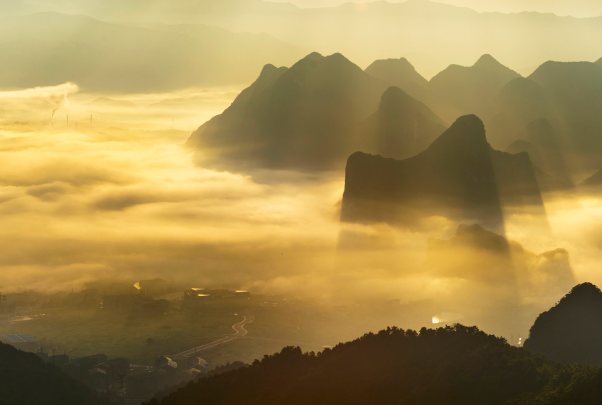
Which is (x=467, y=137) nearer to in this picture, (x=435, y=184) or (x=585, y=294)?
(x=435, y=184)

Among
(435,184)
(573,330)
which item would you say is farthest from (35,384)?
(435,184)

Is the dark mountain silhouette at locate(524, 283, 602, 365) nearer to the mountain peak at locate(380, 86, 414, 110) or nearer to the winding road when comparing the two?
→ the winding road

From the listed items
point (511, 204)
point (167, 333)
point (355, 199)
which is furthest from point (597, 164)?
point (167, 333)

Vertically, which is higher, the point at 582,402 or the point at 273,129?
the point at 273,129

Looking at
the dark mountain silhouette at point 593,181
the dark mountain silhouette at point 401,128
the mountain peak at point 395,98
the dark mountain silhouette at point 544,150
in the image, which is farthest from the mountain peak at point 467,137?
the dark mountain silhouette at point 593,181

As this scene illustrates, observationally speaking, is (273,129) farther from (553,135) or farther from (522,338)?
(522,338)
